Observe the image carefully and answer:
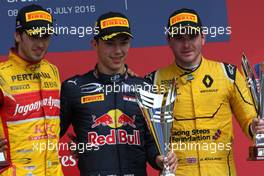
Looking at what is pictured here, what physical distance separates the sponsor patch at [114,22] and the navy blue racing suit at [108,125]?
221mm

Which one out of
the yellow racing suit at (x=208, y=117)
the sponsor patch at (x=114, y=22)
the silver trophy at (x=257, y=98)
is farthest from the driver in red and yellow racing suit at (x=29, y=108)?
the silver trophy at (x=257, y=98)

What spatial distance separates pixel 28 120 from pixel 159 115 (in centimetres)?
56

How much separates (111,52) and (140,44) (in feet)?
3.22

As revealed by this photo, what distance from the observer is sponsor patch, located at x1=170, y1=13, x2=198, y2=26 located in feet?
10.2

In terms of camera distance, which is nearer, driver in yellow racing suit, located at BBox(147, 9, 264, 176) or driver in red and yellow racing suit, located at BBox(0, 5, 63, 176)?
driver in red and yellow racing suit, located at BBox(0, 5, 63, 176)

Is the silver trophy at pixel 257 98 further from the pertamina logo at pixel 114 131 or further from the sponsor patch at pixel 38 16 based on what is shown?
the sponsor patch at pixel 38 16

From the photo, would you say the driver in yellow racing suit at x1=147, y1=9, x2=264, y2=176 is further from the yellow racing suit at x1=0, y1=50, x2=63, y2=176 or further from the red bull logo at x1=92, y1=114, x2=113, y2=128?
the yellow racing suit at x1=0, y1=50, x2=63, y2=176

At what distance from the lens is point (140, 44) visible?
154 inches

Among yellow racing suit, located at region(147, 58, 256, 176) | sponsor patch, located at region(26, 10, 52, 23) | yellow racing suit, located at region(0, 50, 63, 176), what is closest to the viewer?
yellow racing suit, located at region(0, 50, 63, 176)

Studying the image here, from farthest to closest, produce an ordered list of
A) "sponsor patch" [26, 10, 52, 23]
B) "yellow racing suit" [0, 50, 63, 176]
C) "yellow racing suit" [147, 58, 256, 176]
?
1. "yellow racing suit" [147, 58, 256, 176]
2. "sponsor patch" [26, 10, 52, 23]
3. "yellow racing suit" [0, 50, 63, 176]

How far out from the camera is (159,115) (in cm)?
286

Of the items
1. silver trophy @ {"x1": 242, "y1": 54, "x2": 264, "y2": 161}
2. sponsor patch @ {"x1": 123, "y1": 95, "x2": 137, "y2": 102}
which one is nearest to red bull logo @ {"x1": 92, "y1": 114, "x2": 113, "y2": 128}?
sponsor patch @ {"x1": 123, "y1": 95, "x2": 137, "y2": 102}

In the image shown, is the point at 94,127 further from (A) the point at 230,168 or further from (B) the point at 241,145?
(B) the point at 241,145

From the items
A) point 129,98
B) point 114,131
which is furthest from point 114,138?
point 129,98
